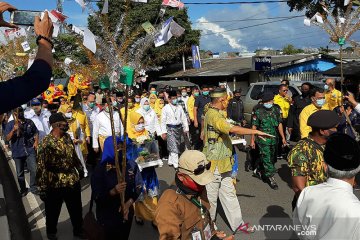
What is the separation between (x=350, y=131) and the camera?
23.2 feet

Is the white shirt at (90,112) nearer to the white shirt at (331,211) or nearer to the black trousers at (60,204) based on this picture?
the black trousers at (60,204)

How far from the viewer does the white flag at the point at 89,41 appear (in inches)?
131

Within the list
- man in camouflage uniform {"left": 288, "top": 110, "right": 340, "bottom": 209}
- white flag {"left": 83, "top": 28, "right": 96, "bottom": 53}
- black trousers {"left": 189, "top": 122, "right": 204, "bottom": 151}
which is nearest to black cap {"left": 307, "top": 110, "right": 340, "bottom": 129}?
man in camouflage uniform {"left": 288, "top": 110, "right": 340, "bottom": 209}

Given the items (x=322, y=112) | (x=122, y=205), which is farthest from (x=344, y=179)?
(x=122, y=205)

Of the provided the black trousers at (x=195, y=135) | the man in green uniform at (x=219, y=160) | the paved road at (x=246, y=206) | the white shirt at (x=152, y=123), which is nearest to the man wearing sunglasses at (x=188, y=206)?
the paved road at (x=246, y=206)

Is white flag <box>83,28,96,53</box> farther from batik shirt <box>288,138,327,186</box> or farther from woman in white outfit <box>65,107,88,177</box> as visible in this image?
woman in white outfit <box>65,107,88,177</box>

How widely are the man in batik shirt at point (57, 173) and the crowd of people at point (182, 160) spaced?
0.01m

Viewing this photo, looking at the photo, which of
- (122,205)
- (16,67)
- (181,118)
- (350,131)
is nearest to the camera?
(122,205)

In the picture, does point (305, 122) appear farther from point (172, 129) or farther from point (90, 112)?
point (90, 112)

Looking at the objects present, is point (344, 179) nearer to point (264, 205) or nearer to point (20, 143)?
point (264, 205)

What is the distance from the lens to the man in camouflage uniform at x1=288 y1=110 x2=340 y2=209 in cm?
369

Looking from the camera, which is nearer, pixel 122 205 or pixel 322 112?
pixel 122 205

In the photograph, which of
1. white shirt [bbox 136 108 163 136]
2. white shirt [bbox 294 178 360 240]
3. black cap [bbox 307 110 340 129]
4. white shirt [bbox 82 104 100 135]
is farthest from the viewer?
white shirt [bbox 82 104 100 135]

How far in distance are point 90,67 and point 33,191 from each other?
5.09 meters
